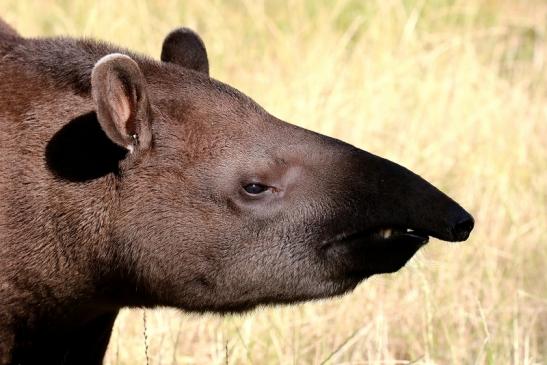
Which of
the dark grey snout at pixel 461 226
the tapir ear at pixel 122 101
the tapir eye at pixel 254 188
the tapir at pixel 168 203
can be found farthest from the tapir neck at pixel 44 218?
the dark grey snout at pixel 461 226

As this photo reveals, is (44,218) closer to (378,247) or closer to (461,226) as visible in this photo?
(378,247)

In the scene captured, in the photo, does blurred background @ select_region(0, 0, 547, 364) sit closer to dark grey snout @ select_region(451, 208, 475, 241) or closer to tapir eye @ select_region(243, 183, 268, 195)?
tapir eye @ select_region(243, 183, 268, 195)

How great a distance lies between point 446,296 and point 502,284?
44 cm

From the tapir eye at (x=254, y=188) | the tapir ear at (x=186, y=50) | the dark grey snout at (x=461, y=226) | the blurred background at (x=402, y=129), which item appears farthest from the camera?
the blurred background at (x=402, y=129)

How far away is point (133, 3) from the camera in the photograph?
10.3 meters

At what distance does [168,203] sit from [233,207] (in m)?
0.25

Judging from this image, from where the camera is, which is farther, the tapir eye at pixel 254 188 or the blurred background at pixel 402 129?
the blurred background at pixel 402 129

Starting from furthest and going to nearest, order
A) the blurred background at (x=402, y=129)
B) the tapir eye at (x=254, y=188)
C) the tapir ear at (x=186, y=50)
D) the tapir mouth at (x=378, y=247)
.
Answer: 1. the blurred background at (x=402, y=129)
2. the tapir ear at (x=186, y=50)
3. the tapir eye at (x=254, y=188)
4. the tapir mouth at (x=378, y=247)

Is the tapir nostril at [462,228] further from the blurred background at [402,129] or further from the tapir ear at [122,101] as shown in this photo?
the tapir ear at [122,101]

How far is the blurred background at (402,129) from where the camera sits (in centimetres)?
647

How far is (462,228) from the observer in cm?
456

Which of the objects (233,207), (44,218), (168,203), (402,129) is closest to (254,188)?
(233,207)

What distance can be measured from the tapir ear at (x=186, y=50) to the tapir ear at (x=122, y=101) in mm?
Result: 644

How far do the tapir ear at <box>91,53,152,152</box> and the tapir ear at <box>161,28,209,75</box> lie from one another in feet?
2.11
